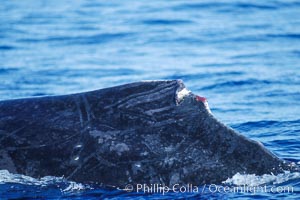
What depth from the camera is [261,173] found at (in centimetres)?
641

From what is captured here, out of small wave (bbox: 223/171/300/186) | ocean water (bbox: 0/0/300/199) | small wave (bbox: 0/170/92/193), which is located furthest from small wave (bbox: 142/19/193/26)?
small wave (bbox: 0/170/92/193)

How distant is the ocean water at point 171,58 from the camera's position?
21.9 ft

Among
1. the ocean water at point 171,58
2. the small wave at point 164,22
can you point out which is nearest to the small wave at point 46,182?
the ocean water at point 171,58

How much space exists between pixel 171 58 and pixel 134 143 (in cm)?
962

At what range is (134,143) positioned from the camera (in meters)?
6.36

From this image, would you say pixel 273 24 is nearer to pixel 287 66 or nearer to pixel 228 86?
pixel 287 66

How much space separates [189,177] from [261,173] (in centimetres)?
59

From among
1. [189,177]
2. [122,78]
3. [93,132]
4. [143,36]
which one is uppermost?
[143,36]

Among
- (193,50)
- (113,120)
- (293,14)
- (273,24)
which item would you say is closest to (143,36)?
(193,50)

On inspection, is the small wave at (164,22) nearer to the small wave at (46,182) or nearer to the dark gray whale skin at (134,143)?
the dark gray whale skin at (134,143)

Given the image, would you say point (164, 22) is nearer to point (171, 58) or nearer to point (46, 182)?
point (171, 58)

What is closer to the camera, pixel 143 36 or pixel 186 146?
pixel 186 146

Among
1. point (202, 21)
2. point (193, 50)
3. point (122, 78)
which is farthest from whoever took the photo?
point (202, 21)

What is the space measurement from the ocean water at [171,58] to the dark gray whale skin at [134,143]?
112 mm
